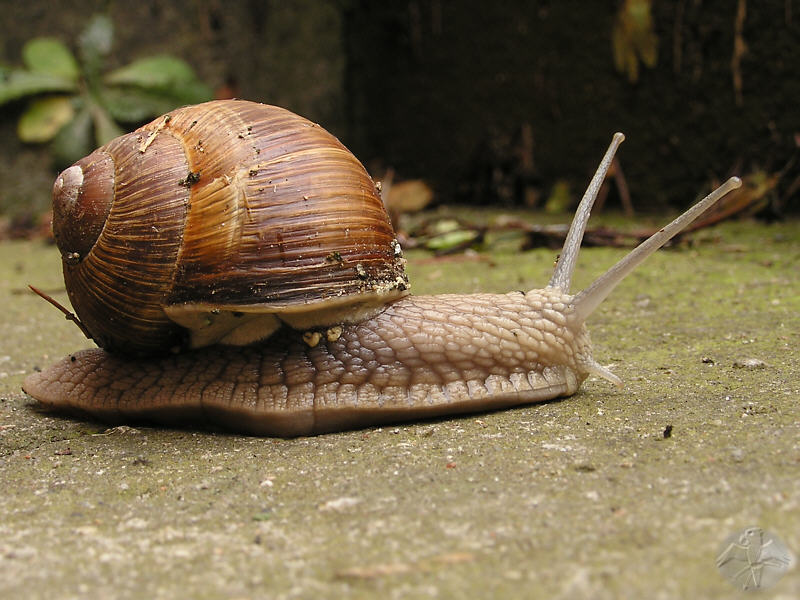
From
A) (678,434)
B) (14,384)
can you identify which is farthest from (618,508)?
(14,384)

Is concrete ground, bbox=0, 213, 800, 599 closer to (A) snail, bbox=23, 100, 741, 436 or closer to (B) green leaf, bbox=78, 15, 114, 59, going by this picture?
(A) snail, bbox=23, 100, 741, 436

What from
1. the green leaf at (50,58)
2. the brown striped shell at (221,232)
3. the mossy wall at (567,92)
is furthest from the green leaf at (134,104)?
the brown striped shell at (221,232)

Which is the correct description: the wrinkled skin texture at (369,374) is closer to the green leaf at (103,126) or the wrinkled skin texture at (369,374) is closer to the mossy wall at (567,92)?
the mossy wall at (567,92)

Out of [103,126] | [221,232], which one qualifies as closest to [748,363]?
[221,232]

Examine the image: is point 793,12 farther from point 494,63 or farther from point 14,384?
point 14,384

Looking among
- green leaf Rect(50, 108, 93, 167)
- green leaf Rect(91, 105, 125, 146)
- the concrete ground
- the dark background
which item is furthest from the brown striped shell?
green leaf Rect(50, 108, 93, 167)

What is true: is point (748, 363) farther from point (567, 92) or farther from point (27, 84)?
point (27, 84)
